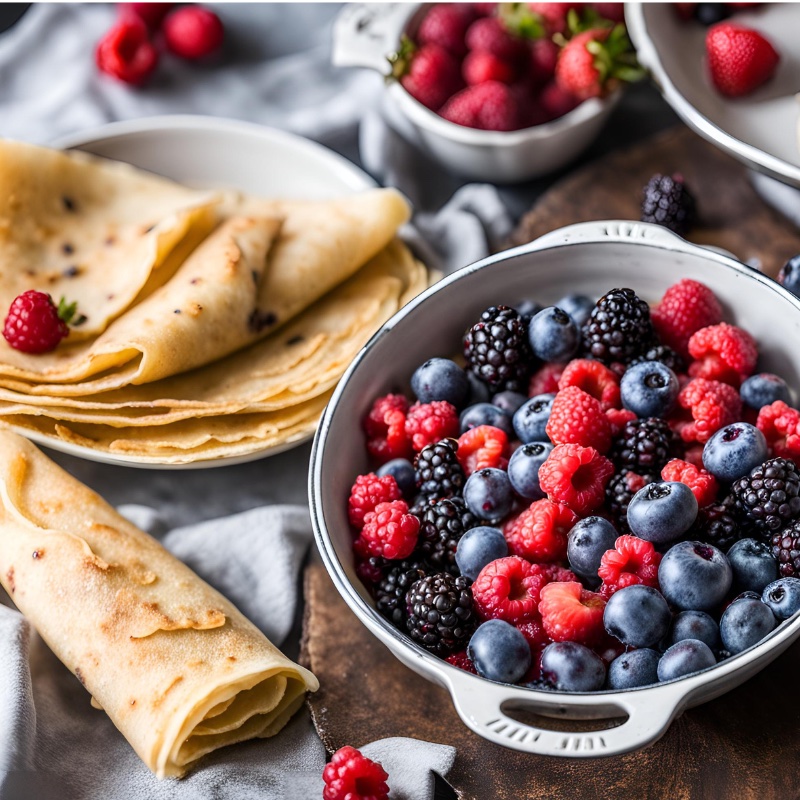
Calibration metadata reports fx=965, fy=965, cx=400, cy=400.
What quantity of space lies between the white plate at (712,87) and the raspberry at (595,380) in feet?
2.39

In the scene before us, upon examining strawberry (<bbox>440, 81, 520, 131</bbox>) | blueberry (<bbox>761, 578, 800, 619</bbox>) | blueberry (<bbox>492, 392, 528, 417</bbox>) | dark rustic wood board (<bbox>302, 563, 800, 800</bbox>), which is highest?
strawberry (<bbox>440, 81, 520, 131</bbox>)

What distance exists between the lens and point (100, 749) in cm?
177

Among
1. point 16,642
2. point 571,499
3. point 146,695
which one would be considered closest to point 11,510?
point 16,642

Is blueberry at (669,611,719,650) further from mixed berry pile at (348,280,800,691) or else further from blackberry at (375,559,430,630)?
blackberry at (375,559,430,630)

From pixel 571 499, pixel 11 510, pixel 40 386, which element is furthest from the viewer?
pixel 40 386

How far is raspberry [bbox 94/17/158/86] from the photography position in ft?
8.95

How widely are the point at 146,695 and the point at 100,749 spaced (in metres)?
A: 0.20

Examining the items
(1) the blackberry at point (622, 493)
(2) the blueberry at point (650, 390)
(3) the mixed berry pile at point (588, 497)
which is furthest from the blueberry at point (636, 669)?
(2) the blueberry at point (650, 390)

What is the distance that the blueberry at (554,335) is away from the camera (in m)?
1.78

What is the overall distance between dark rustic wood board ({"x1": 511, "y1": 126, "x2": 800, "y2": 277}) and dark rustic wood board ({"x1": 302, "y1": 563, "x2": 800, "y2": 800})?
983mm

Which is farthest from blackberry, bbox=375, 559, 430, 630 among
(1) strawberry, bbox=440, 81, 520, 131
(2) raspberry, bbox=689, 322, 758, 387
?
(1) strawberry, bbox=440, 81, 520, 131

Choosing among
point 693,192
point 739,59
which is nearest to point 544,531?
point 693,192

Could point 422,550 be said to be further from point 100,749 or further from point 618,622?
point 100,749

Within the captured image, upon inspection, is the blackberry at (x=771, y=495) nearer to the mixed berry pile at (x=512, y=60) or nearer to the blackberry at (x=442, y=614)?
the blackberry at (x=442, y=614)
